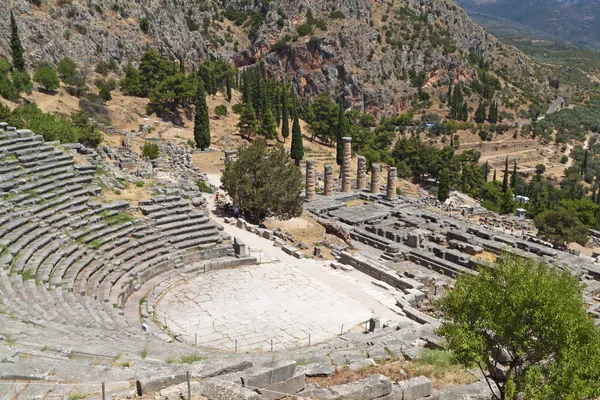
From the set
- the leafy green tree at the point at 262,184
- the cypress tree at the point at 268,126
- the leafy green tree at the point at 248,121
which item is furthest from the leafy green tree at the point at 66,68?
the leafy green tree at the point at 262,184

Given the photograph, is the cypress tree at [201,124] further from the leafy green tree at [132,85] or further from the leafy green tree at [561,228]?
the leafy green tree at [561,228]

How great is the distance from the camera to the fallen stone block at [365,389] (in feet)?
31.8

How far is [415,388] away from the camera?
34.5 ft

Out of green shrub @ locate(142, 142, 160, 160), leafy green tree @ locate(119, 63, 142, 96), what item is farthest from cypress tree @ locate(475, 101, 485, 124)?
green shrub @ locate(142, 142, 160, 160)

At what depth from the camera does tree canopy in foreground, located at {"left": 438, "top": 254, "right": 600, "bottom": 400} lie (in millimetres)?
8383

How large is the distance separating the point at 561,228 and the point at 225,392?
1411 inches

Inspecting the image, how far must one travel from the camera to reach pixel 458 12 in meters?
128

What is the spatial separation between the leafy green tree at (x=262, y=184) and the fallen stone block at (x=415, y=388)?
19.5 metres

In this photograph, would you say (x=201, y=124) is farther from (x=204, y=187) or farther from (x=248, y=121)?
(x=204, y=187)

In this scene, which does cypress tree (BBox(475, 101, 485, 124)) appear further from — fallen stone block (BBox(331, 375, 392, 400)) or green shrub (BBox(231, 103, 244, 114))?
fallen stone block (BBox(331, 375, 392, 400))

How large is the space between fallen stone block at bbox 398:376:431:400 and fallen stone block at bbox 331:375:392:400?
43cm

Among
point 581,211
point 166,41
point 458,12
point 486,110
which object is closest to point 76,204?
point 581,211

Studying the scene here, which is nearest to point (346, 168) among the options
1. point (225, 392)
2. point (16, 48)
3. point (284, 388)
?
point (16, 48)

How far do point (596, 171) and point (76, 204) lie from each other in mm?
78547
